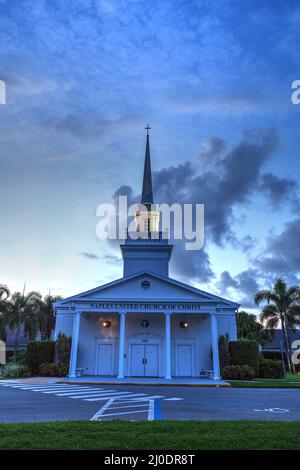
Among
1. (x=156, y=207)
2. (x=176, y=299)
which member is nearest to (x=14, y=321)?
(x=156, y=207)

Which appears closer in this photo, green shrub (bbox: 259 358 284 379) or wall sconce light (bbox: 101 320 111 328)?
green shrub (bbox: 259 358 284 379)

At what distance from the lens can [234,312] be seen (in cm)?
2830

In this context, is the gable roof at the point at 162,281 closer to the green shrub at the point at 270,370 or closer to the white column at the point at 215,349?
the white column at the point at 215,349

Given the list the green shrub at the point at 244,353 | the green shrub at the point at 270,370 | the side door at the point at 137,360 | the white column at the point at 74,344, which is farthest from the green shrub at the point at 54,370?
the green shrub at the point at 270,370

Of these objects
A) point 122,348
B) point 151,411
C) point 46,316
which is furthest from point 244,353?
point 46,316

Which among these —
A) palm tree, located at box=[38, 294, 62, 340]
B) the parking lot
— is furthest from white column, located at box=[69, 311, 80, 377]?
palm tree, located at box=[38, 294, 62, 340]

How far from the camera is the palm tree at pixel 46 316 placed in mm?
46944

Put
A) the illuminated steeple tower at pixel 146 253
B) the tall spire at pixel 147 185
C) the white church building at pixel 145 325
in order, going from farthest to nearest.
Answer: the tall spire at pixel 147 185, the illuminated steeple tower at pixel 146 253, the white church building at pixel 145 325

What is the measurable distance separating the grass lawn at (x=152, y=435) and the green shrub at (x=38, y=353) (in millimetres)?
19685

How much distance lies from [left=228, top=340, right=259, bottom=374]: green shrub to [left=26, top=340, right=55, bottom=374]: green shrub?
1236 cm

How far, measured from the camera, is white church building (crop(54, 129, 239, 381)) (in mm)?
25906

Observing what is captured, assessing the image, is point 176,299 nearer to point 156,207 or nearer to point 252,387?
point 252,387

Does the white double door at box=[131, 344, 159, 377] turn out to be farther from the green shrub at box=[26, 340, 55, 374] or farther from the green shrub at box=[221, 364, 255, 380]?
the green shrub at box=[26, 340, 55, 374]
